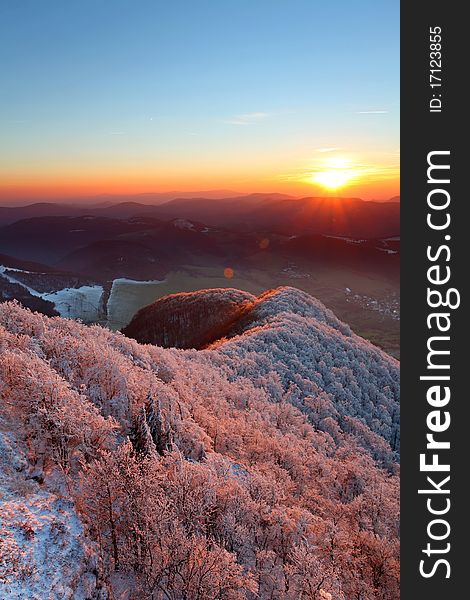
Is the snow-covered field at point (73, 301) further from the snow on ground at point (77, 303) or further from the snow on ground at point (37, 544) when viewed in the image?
the snow on ground at point (37, 544)

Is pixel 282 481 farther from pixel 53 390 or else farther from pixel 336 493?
pixel 53 390

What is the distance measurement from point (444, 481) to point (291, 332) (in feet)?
172

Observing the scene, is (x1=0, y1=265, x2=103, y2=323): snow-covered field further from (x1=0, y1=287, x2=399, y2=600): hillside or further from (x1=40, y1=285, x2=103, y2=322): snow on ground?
(x1=0, y1=287, x2=399, y2=600): hillside

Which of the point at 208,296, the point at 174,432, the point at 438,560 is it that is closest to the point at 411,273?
the point at 438,560

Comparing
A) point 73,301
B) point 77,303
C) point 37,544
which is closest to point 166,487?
point 37,544

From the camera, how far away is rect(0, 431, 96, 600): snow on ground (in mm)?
13445

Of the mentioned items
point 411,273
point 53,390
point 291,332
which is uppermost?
point 411,273

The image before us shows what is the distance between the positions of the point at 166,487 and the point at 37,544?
21.1ft

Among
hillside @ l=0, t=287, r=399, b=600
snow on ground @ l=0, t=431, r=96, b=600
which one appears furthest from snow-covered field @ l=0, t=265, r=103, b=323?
snow on ground @ l=0, t=431, r=96, b=600

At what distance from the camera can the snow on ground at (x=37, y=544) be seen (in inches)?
529

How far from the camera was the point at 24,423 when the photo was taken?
19.4 metres

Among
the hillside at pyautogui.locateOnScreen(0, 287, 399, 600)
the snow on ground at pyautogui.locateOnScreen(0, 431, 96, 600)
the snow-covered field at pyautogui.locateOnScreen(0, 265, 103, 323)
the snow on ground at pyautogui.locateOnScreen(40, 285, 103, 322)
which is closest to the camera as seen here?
the snow on ground at pyautogui.locateOnScreen(0, 431, 96, 600)

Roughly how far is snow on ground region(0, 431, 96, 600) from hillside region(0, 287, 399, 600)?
0.05 meters

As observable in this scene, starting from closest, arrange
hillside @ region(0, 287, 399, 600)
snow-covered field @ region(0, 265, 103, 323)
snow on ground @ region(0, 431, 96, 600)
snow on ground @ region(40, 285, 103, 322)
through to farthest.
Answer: snow on ground @ region(0, 431, 96, 600)
hillside @ region(0, 287, 399, 600)
snow on ground @ region(40, 285, 103, 322)
snow-covered field @ region(0, 265, 103, 323)
